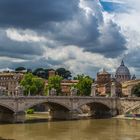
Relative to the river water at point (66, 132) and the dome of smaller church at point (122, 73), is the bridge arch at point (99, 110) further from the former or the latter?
the dome of smaller church at point (122, 73)

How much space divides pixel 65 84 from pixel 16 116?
156 feet

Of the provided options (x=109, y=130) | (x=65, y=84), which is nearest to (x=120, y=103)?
(x=109, y=130)

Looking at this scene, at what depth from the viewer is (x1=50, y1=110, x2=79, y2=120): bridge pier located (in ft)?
194

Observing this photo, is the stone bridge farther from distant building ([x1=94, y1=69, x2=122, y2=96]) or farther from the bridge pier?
distant building ([x1=94, y1=69, x2=122, y2=96])

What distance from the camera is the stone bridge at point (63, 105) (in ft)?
171

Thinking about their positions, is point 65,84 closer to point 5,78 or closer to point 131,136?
point 5,78

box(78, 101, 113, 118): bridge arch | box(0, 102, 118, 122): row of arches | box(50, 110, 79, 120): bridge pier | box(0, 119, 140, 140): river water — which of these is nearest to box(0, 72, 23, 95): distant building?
box(0, 102, 118, 122): row of arches

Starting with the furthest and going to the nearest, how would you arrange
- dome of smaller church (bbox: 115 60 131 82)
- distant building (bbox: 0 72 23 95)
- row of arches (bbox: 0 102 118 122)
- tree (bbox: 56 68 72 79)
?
1. dome of smaller church (bbox: 115 60 131 82)
2. tree (bbox: 56 68 72 79)
3. distant building (bbox: 0 72 23 95)
4. row of arches (bbox: 0 102 118 122)

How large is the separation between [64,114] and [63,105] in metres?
2.84

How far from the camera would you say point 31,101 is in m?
53.6

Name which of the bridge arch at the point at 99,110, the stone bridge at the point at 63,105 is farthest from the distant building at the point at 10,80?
the stone bridge at the point at 63,105

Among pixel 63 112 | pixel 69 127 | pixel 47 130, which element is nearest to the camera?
pixel 47 130

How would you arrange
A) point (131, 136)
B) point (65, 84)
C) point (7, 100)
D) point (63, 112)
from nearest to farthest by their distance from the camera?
1. point (131, 136)
2. point (7, 100)
3. point (63, 112)
4. point (65, 84)

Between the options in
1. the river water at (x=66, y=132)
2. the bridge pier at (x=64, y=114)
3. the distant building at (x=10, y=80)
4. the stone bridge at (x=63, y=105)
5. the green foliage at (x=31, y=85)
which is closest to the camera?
the river water at (x=66, y=132)
